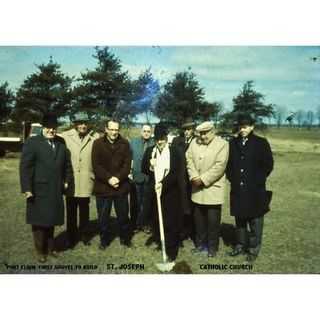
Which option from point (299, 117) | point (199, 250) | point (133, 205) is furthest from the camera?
point (133, 205)

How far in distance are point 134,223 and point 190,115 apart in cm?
186

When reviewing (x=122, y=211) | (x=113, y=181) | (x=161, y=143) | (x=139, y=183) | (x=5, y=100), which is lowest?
(x=122, y=211)

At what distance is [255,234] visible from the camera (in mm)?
5926

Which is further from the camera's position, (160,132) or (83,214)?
(83,214)

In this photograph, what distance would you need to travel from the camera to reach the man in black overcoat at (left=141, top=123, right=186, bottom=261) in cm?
580

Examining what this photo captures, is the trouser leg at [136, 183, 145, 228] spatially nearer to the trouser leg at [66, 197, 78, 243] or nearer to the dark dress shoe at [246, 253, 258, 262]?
the trouser leg at [66, 197, 78, 243]

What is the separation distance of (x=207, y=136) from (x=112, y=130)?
123 cm

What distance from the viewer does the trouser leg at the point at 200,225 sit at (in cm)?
602

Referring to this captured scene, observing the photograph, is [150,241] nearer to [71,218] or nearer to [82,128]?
[71,218]

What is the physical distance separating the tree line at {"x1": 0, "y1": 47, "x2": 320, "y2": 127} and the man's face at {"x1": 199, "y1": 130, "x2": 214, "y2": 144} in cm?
34

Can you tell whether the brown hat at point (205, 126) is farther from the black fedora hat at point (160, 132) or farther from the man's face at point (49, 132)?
the man's face at point (49, 132)

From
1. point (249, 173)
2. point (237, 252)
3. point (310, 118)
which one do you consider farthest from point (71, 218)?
point (310, 118)

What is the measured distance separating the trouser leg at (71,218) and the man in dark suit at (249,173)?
2.12m

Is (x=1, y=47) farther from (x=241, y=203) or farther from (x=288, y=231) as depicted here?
(x=288, y=231)
